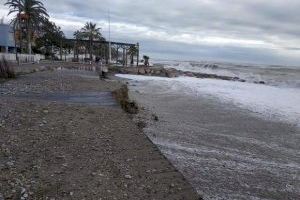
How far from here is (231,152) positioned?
9.67 metres

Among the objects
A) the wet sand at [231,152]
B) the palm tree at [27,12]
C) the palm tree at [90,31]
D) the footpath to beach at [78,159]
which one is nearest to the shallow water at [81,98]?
the wet sand at [231,152]

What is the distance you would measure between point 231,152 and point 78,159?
3913 mm

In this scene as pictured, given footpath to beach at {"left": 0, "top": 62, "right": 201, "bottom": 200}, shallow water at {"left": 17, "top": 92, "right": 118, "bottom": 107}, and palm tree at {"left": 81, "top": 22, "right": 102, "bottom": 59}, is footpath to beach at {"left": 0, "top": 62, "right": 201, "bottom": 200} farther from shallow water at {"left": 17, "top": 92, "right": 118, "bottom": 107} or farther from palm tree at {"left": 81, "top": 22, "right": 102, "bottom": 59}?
palm tree at {"left": 81, "top": 22, "right": 102, "bottom": 59}

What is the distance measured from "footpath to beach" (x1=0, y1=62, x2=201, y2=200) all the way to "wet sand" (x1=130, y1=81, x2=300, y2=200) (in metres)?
0.64

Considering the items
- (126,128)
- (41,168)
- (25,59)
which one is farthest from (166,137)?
(25,59)

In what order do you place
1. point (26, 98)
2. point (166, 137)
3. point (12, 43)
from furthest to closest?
point (12, 43), point (26, 98), point (166, 137)

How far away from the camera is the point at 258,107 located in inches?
775

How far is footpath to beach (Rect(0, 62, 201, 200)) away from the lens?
5.84m

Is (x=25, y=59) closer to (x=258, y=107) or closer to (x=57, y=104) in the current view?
(x=258, y=107)

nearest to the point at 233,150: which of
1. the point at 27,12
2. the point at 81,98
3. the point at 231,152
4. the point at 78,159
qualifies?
the point at 231,152

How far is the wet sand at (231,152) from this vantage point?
7051 mm

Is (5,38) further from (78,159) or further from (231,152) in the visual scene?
(78,159)

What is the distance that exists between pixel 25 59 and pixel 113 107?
3752 cm

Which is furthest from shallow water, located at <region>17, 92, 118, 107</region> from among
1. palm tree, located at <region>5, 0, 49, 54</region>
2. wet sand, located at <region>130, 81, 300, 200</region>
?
palm tree, located at <region>5, 0, 49, 54</region>
